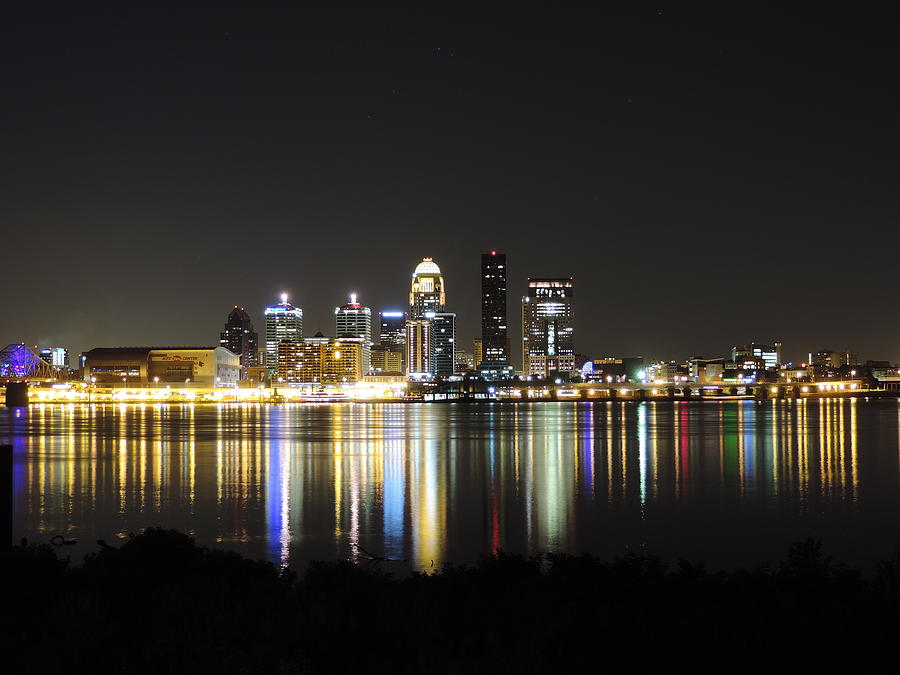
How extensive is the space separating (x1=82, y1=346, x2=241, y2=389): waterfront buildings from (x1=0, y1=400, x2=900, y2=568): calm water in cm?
13489

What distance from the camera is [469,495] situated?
29.3 metres

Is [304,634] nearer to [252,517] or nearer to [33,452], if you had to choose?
[252,517]

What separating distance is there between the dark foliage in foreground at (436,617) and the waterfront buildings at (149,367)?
604ft

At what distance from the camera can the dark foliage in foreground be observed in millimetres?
6949

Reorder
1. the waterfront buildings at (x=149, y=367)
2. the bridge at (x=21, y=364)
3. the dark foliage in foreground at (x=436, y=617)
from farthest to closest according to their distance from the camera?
the waterfront buildings at (x=149, y=367) → the bridge at (x=21, y=364) → the dark foliage in foreground at (x=436, y=617)

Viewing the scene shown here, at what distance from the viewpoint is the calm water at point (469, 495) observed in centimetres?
2078

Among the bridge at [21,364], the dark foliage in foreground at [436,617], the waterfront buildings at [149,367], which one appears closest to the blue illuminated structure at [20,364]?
the bridge at [21,364]

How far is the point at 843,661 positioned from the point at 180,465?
36.5 metres

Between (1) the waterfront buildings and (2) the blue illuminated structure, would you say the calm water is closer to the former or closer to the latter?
(1) the waterfront buildings

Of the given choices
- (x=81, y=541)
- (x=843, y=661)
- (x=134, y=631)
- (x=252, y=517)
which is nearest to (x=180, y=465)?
(x=252, y=517)

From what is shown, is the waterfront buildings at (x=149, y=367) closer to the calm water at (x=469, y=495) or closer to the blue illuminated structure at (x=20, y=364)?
the blue illuminated structure at (x=20, y=364)

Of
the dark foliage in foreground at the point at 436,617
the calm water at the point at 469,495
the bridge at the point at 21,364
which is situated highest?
the bridge at the point at 21,364

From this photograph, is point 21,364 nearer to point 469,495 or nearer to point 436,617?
point 469,495

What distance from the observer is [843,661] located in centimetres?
699
